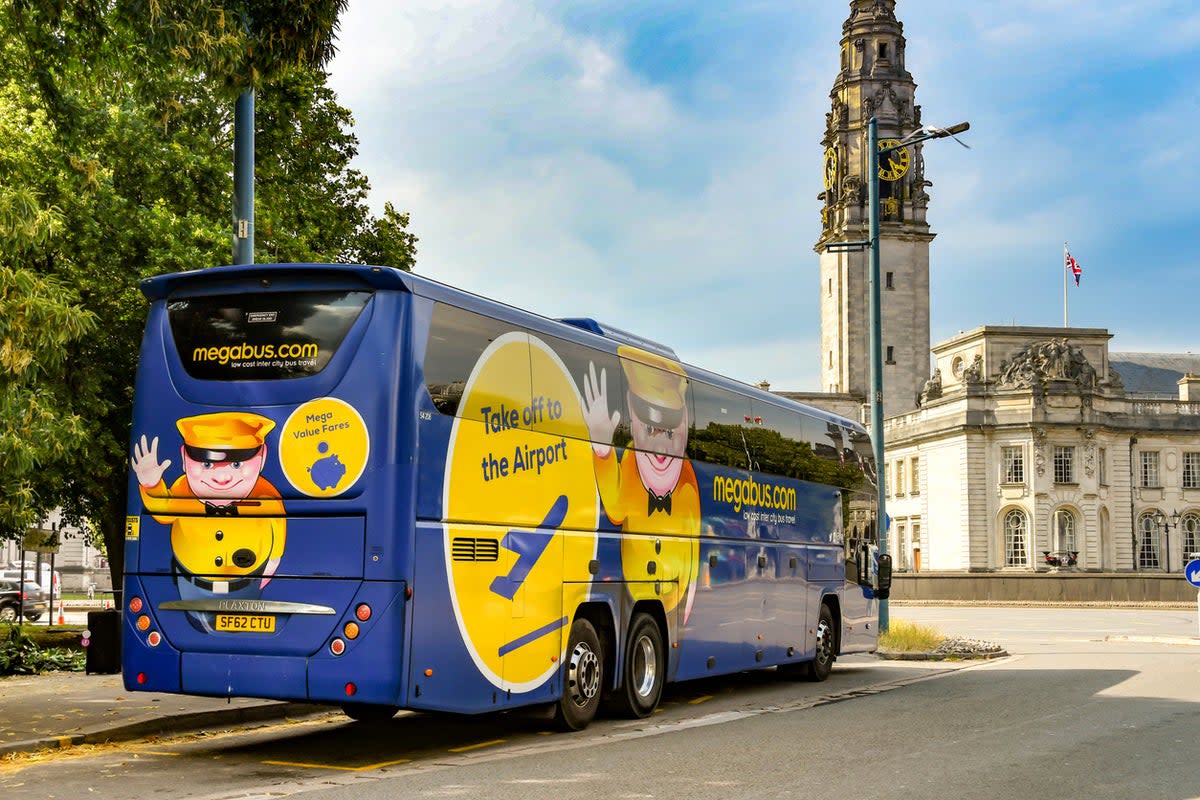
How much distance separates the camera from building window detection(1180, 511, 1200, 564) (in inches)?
3575

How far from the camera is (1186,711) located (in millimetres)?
15891

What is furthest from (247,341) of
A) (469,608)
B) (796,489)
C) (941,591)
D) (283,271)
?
(941,591)

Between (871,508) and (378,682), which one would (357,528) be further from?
(871,508)

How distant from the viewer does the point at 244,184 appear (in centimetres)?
1430

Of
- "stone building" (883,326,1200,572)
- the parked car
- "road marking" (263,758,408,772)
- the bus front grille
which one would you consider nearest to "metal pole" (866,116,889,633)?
the bus front grille

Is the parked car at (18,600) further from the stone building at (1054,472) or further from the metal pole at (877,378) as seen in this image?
the stone building at (1054,472)

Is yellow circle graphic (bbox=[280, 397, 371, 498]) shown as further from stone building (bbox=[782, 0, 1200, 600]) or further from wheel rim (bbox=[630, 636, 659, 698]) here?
stone building (bbox=[782, 0, 1200, 600])

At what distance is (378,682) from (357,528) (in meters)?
1.16

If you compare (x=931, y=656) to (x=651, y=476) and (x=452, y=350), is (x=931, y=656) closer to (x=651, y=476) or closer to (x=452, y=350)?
(x=651, y=476)

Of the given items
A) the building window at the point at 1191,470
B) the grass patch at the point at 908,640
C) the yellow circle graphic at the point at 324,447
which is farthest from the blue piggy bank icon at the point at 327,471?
the building window at the point at 1191,470

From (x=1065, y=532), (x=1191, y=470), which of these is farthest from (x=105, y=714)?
(x=1191, y=470)

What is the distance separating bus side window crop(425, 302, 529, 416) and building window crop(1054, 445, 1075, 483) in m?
79.0

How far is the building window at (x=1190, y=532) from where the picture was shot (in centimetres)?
9081

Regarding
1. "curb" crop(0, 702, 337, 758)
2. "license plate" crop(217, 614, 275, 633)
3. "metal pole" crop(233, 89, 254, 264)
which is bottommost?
"curb" crop(0, 702, 337, 758)
